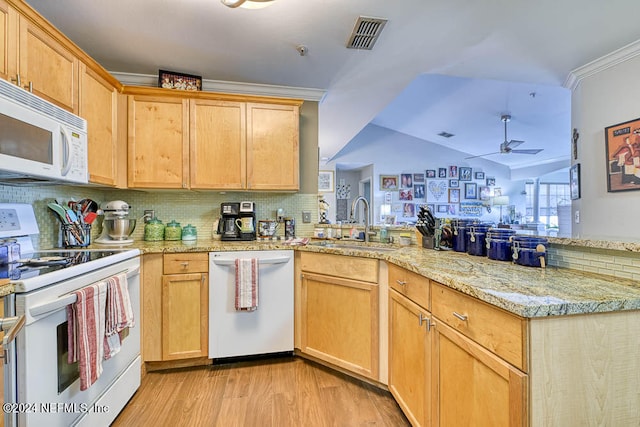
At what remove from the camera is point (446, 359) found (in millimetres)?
1184

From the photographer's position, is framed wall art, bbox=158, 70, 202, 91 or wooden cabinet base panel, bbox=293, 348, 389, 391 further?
framed wall art, bbox=158, 70, 202, 91

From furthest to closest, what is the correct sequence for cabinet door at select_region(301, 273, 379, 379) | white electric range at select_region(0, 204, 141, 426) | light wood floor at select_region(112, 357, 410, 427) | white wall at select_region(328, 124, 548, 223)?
white wall at select_region(328, 124, 548, 223) < cabinet door at select_region(301, 273, 379, 379) < light wood floor at select_region(112, 357, 410, 427) < white electric range at select_region(0, 204, 141, 426)

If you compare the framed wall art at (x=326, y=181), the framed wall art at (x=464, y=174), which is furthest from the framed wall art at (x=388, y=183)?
the framed wall art at (x=464, y=174)

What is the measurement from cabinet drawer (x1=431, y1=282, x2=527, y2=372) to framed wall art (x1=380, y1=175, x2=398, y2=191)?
18.4 ft

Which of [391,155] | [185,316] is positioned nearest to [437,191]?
[391,155]

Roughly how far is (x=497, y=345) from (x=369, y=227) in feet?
5.22

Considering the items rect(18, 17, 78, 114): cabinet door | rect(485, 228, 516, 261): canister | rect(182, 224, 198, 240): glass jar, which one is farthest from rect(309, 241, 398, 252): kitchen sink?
rect(18, 17, 78, 114): cabinet door

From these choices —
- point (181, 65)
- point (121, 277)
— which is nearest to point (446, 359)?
point (121, 277)

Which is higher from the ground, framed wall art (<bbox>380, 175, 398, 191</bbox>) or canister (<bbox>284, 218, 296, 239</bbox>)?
framed wall art (<bbox>380, 175, 398, 191</bbox>)

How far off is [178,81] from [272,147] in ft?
3.06

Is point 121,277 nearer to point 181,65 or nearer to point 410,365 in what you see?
point 410,365

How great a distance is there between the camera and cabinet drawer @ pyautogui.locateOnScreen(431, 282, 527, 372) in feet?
2.77

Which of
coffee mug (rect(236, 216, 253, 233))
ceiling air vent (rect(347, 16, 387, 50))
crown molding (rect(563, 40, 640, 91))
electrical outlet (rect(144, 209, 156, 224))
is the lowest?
coffee mug (rect(236, 216, 253, 233))

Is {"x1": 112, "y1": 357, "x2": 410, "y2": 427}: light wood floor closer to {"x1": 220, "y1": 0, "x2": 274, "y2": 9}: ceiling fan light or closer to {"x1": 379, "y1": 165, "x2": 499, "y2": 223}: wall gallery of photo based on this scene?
{"x1": 220, "y1": 0, "x2": 274, "y2": 9}: ceiling fan light
